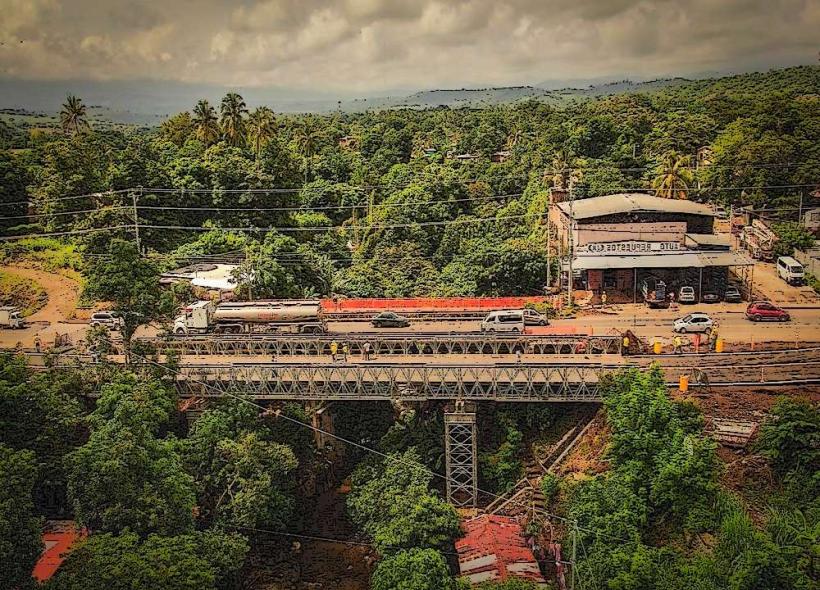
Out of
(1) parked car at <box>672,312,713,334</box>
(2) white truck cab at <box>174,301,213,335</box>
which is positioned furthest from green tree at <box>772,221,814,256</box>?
(2) white truck cab at <box>174,301,213,335</box>

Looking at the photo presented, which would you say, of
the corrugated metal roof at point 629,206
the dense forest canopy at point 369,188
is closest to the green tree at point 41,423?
the dense forest canopy at point 369,188

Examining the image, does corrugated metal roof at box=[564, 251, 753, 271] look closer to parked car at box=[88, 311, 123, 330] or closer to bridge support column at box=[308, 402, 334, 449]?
bridge support column at box=[308, 402, 334, 449]

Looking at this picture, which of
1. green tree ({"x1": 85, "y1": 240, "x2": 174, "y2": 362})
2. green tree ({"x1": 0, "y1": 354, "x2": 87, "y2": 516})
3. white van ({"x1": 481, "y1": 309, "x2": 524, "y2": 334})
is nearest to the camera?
green tree ({"x1": 0, "y1": 354, "x2": 87, "y2": 516})

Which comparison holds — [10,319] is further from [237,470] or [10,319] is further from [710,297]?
[710,297]

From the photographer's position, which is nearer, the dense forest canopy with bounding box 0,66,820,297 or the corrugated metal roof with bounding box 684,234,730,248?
the corrugated metal roof with bounding box 684,234,730,248

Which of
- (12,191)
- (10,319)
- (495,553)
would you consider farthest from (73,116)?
(495,553)
